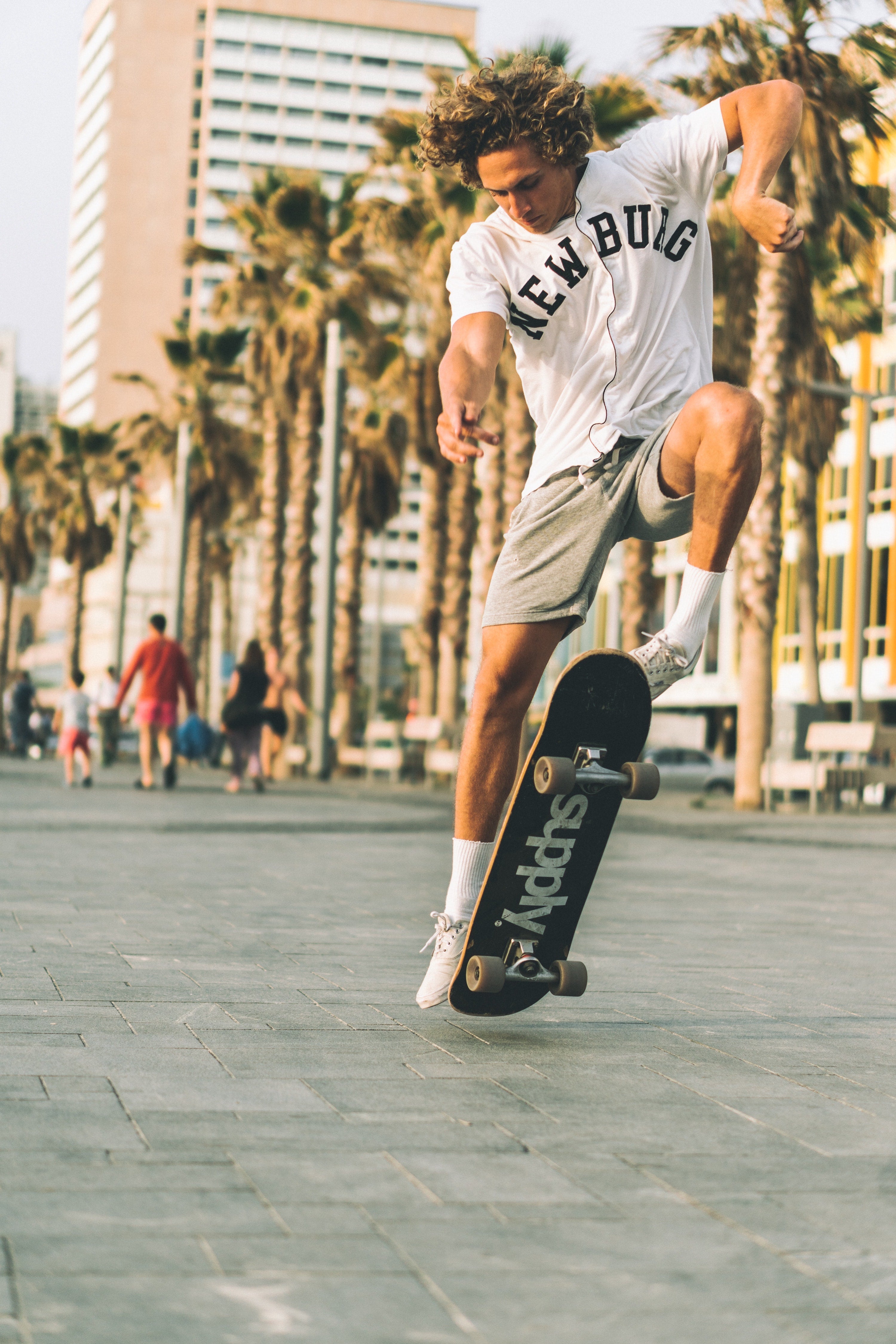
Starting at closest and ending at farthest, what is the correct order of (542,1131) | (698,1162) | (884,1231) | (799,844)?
(884,1231) → (698,1162) → (542,1131) → (799,844)

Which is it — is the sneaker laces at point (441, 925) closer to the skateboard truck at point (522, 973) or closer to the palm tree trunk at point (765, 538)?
the skateboard truck at point (522, 973)

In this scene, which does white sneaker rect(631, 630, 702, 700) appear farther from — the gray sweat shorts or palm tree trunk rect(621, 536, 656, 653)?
palm tree trunk rect(621, 536, 656, 653)

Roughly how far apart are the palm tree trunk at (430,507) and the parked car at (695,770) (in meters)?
9.13

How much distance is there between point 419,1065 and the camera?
3.75 m

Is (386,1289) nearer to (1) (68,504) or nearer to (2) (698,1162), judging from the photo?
(2) (698,1162)

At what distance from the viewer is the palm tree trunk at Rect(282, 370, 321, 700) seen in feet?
105

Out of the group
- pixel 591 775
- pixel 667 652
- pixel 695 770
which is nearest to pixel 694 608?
pixel 667 652

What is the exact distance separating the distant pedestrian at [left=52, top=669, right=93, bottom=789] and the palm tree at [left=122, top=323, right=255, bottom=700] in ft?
53.3

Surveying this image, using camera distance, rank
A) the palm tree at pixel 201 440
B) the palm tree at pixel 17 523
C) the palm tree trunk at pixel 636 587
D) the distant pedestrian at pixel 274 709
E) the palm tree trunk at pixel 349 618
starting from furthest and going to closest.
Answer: the palm tree at pixel 17 523 → the palm tree at pixel 201 440 → the palm tree trunk at pixel 349 618 → the palm tree trunk at pixel 636 587 → the distant pedestrian at pixel 274 709

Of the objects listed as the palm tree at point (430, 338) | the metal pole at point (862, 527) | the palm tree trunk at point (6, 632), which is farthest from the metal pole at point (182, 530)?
the palm tree trunk at point (6, 632)

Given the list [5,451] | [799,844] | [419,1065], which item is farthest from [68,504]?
[419,1065]

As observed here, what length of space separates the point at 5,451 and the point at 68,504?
3453 mm

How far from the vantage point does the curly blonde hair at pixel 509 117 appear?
3998 millimetres

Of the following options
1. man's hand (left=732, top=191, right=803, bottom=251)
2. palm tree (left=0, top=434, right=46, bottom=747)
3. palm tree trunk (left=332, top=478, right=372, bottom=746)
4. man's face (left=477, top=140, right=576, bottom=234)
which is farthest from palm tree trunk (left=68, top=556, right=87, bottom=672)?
man's hand (left=732, top=191, right=803, bottom=251)
